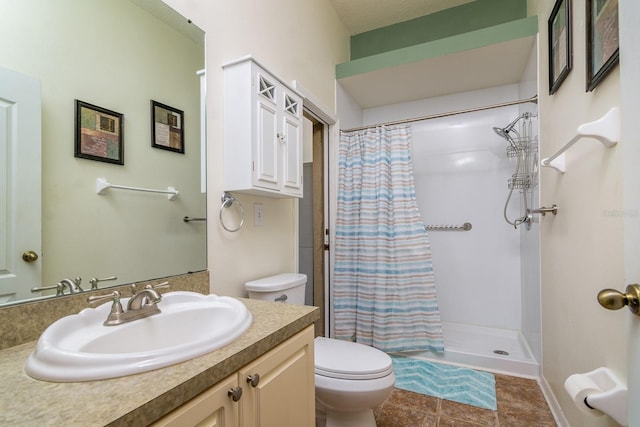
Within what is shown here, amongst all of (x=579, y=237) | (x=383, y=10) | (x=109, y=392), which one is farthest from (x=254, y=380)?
Answer: (x=383, y=10)

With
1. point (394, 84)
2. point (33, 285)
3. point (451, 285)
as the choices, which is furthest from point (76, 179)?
point (451, 285)

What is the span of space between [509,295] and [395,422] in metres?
1.69

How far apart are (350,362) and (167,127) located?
127 centimetres

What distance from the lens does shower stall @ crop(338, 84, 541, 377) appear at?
8.21ft

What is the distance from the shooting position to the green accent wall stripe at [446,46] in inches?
81.0

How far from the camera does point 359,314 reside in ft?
7.82

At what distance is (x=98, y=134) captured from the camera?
98 cm

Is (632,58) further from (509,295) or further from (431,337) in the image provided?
(509,295)

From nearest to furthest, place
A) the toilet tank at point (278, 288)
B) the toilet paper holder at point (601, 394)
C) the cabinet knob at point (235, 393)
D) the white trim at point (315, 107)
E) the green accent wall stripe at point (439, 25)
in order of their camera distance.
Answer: the cabinet knob at point (235, 393), the toilet paper holder at point (601, 394), the toilet tank at point (278, 288), the white trim at point (315, 107), the green accent wall stripe at point (439, 25)

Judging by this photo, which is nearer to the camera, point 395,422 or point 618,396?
point 618,396

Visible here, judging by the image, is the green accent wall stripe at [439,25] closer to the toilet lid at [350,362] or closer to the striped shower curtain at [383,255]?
the striped shower curtain at [383,255]

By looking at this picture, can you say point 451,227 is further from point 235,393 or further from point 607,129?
point 235,393

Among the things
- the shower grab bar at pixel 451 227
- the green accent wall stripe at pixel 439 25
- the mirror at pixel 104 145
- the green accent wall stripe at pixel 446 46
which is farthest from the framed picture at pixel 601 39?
the shower grab bar at pixel 451 227

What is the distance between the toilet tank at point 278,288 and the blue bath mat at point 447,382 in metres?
0.94
